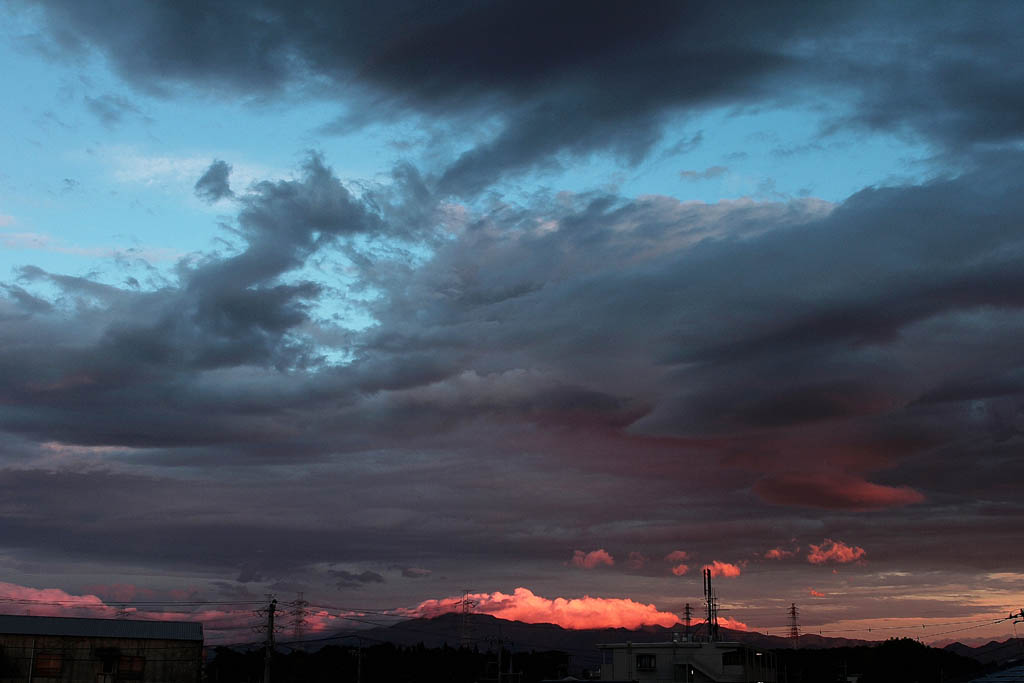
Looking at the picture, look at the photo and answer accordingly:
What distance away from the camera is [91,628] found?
352 feet

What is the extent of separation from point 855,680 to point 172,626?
148 meters

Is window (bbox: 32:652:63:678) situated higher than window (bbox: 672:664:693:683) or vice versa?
window (bbox: 32:652:63:678)

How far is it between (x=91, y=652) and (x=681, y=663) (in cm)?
10033

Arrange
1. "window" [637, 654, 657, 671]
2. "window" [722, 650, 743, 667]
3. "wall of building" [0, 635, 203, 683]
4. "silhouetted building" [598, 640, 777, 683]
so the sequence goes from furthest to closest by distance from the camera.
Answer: "window" [637, 654, 657, 671], "window" [722, 650, 743, 667], "silhouetted building" [598, 640, 777, 683], "wall of building" [0, 635, 203, 683]

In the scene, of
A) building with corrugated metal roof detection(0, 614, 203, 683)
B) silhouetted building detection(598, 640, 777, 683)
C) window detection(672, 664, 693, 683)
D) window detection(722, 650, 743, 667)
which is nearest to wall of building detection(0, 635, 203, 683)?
building with corrugated metal roof detection(0, 614, 203, 683)

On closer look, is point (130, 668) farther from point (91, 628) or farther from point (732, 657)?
Result: point (732, 657)

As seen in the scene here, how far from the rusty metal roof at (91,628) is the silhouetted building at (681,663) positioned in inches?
3252

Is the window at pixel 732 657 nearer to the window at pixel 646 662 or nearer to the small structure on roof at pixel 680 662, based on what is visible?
the small structure on roof at pixel 680 662

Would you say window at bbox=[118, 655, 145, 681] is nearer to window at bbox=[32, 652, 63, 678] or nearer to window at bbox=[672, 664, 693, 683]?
window at bbox=[32, 652, 63, 678]

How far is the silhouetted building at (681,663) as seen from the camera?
16450cm

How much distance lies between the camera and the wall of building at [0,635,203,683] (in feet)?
339

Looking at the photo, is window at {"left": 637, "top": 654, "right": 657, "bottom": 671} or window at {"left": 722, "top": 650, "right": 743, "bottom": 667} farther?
window at {"left": 637, "top": 654, "right": 657, "bottom": 671}

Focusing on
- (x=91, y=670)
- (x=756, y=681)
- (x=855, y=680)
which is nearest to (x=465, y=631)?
(x=756, y=681)

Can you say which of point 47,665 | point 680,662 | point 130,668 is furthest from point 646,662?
point 47,665
